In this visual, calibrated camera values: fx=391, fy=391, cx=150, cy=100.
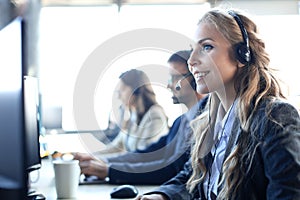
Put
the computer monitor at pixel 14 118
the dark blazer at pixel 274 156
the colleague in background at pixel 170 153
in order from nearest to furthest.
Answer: the computer monitor at pixel 14 118 → the dark blazer at pixel 274 156 → the colleague in background at pixel 170 153

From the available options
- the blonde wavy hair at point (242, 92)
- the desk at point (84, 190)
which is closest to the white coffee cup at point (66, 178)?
the desk at point (84, 190)

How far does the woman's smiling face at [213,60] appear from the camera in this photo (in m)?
1.17

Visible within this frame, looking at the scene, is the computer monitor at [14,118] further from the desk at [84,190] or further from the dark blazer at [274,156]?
the desk at [84,190]

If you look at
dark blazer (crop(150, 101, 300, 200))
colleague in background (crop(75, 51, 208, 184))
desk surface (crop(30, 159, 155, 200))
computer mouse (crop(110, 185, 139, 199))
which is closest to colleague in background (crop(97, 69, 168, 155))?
colleague in background (crop(75, 51, 208, 184))

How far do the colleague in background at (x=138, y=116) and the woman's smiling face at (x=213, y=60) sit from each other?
0.97 m

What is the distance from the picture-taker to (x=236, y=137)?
3.55 feet

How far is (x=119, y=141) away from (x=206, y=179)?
160 centimetres

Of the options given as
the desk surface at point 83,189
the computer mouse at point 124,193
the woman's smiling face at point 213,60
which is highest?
the woman's smiling face at point 213,60

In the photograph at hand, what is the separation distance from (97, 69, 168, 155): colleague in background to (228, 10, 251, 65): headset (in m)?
1.04

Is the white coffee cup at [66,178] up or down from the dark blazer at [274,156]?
down

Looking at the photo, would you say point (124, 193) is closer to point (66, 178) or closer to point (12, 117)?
point (66, 178)

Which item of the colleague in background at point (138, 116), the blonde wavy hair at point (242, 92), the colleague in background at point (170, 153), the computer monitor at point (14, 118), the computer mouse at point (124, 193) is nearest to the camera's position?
the computer monitor at point (14, 118)

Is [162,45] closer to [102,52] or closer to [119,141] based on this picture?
[102,52]

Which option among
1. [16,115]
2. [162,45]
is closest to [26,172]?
[16,115]
